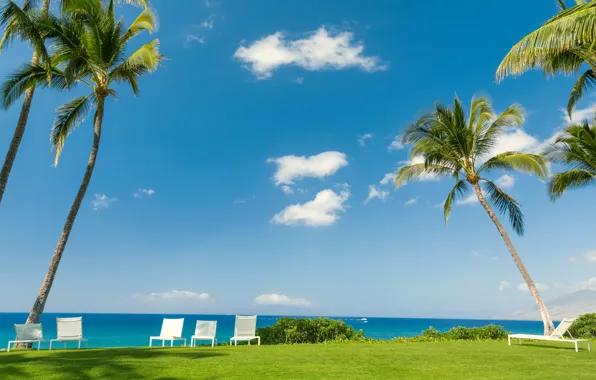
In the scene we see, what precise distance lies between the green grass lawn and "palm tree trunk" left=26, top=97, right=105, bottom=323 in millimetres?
3149

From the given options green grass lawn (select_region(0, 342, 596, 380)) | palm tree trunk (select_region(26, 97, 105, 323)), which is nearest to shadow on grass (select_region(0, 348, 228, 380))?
green grass lawn (select_region(0, 342, 596, 380))

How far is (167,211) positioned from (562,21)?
4047cm

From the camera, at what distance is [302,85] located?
3164 cm

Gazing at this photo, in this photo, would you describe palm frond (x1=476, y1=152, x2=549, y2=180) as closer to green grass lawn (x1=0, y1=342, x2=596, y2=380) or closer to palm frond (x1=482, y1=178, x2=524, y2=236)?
palm frond (x1=482, y1=178, x2=524, y2=236)

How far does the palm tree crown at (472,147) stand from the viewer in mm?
16469

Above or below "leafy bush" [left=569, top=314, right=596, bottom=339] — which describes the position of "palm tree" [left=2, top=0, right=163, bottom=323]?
above

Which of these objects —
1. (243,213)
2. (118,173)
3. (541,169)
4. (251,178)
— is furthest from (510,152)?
(118,173)

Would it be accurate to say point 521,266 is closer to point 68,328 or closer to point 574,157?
point 574,157

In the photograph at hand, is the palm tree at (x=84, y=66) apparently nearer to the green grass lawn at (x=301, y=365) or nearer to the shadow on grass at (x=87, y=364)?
the shadow on grass at (x=87, y=364)

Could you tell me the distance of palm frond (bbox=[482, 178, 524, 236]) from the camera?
54.3 ft

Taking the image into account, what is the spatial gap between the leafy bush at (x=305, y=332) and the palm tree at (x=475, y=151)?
6398 millimetres

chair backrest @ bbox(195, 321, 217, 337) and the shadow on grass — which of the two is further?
chair backrest @ bbox(195, 321, 217, 337)

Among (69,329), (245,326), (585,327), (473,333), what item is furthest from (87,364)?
(585,327)

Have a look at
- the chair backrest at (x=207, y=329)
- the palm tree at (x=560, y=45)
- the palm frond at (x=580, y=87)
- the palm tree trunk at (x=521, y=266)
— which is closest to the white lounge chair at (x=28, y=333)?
the chair backrest at (x=207, y=329)
